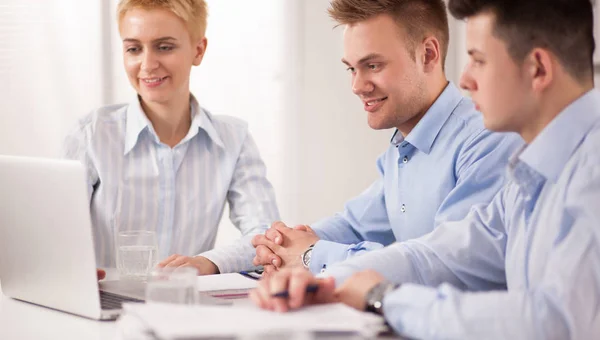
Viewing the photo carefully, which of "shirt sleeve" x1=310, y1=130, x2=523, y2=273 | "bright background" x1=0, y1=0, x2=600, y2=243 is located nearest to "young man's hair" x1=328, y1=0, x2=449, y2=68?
"shirt sleeve" x1=310, y1=130, x2=523, y2=273

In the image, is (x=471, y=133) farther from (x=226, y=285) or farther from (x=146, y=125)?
(x=146, y=125)

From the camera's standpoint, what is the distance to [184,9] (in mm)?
2803

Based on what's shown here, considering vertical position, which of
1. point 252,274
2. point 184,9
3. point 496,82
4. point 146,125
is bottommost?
point 252,274

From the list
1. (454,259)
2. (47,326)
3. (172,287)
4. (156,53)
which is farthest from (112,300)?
(156,53)

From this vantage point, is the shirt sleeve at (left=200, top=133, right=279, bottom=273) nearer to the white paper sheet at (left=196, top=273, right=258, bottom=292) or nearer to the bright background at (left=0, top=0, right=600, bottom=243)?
the white paper sheet at (left=196, top=273, right=258, bottom=292)

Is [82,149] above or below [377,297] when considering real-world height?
above

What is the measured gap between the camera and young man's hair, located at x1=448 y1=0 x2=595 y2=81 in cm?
145

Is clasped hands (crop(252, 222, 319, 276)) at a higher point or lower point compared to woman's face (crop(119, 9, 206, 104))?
lower

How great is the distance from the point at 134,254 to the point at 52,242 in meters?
0.35

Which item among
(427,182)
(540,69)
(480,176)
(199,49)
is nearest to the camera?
(540,69)

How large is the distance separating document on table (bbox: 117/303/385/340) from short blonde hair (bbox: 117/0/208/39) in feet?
5.55

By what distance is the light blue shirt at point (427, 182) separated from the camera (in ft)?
6.60

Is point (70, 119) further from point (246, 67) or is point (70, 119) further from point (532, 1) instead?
point (532, 1)

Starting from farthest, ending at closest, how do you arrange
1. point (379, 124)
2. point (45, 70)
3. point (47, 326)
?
point (45, 70), point (379, 124), point (47, 326)
